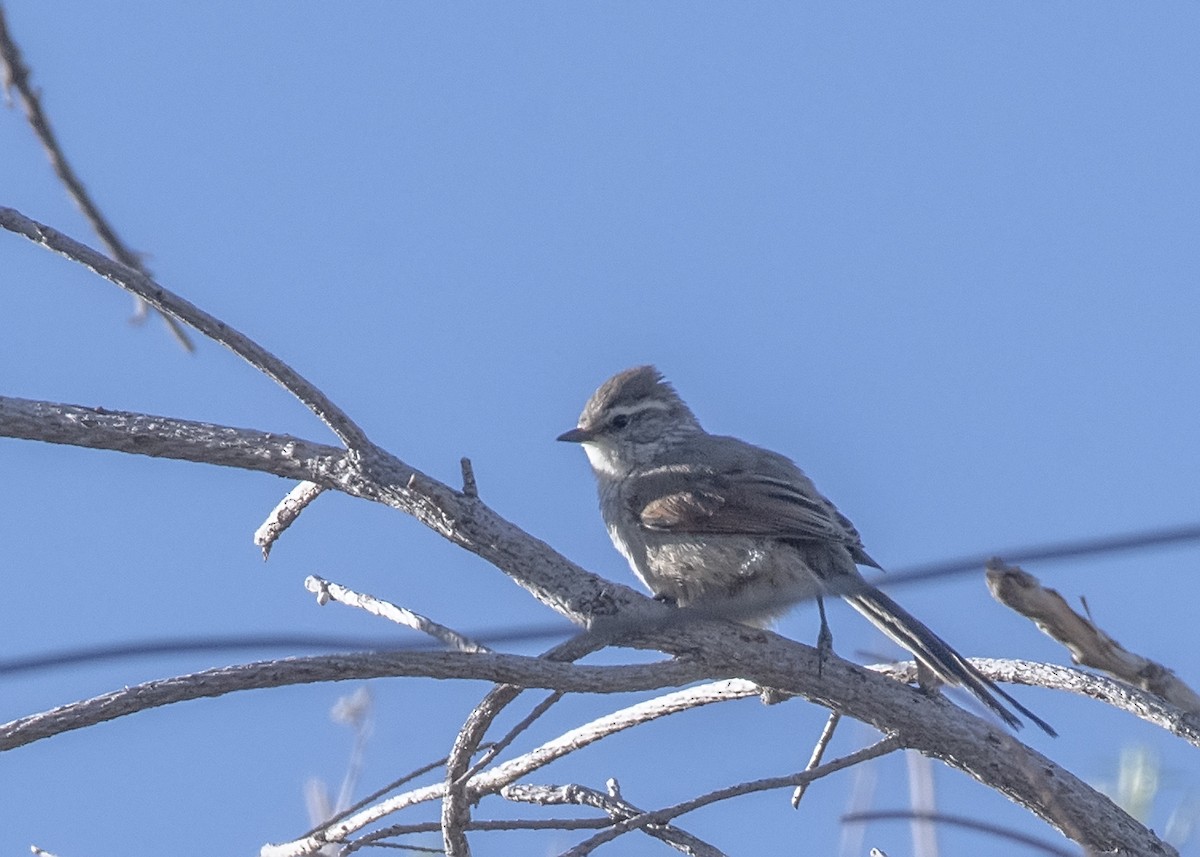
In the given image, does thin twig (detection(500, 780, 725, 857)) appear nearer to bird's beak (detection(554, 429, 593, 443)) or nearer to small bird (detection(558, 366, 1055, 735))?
small bird (detection(558, 366, 1055, 735))

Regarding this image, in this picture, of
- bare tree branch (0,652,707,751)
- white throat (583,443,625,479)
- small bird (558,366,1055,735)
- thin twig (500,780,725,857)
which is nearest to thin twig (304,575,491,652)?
bare tree branch (0,652,707,751)

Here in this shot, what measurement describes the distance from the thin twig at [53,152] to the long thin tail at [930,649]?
239 cm

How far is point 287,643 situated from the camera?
7.04ft

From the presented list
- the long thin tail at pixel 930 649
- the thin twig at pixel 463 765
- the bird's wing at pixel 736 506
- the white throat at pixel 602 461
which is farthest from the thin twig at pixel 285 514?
the white throat at pixel 602 461

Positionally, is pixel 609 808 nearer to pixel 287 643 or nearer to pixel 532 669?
pixel 532 669

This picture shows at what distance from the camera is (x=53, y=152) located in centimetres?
443

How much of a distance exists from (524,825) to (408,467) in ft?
3.20

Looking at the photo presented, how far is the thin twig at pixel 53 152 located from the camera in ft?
14.4

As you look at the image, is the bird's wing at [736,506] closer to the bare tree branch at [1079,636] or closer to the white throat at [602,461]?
the white throat at [602,461]

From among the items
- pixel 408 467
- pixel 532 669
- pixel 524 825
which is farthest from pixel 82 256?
pixel 524 825

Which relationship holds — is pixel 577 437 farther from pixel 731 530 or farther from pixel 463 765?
pixel 463 765

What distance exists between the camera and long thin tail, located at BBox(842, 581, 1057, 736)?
15.4 ft

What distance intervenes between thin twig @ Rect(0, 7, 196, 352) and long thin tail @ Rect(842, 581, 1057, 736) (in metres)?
2.39

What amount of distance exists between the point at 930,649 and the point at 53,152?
10.7 feet
